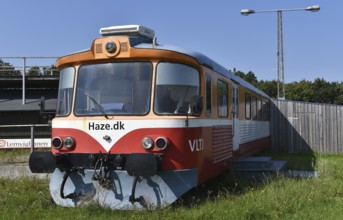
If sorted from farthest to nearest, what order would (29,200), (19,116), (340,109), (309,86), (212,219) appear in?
(309,86) → (19,116) → (340,109) → (29,200) → (212,219)

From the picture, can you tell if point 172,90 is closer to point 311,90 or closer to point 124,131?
point 124,131

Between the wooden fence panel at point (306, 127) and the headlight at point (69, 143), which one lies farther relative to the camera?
the wooden fence panel at point (306, 127)

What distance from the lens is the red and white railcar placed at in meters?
7.16

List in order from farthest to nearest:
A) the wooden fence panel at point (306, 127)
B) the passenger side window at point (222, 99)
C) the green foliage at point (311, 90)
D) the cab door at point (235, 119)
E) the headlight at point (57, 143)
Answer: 1. the green foliage at point (311, 90)
2. the wooden fence panel at point (306, 127)
3. the cab door at point (235, 119)
4. the passenger side window at point (222, 99)
5. the headlight at point (57, 143)

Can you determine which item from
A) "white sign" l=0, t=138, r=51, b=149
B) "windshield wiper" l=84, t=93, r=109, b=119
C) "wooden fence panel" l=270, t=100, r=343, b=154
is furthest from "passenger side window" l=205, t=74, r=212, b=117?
"wooden fence panel" l=270, t=100, r=343, b=154

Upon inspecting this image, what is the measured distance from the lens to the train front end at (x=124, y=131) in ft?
23.5

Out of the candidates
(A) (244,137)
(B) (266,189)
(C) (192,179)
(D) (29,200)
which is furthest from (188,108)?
(A) (244,137)

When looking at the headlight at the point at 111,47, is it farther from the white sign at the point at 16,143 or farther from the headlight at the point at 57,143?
the white sign at the point at 16,143

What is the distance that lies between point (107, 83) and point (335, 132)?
1510 centimetres

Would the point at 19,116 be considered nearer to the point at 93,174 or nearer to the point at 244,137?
the point at 244,137

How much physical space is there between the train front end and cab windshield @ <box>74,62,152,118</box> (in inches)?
0.6

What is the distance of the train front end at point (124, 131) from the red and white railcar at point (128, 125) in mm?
15

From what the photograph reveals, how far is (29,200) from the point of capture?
8.09 meters

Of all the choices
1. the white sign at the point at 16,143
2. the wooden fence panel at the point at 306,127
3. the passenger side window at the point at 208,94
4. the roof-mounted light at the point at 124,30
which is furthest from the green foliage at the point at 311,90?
the roof-mounted light at the point at 124,30
